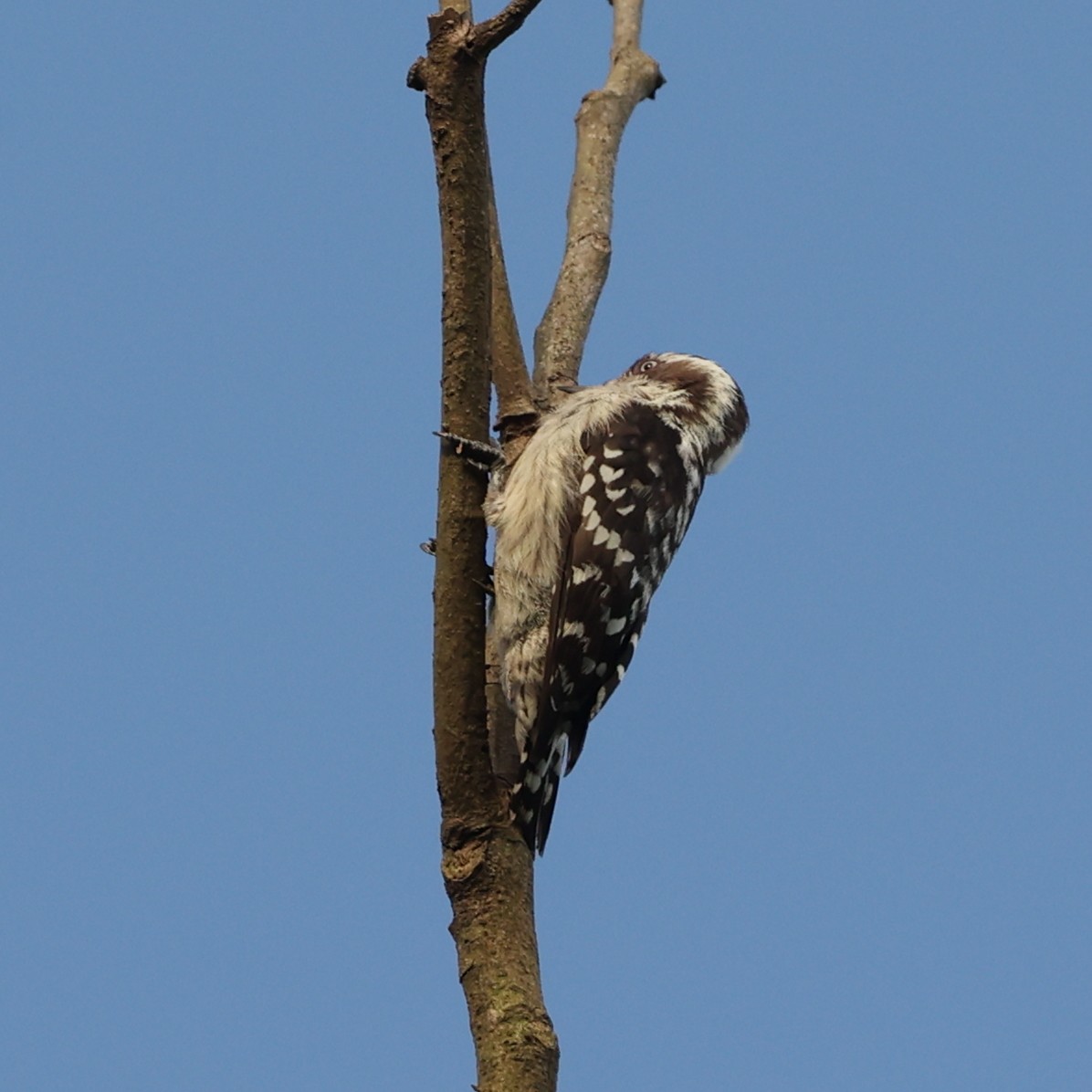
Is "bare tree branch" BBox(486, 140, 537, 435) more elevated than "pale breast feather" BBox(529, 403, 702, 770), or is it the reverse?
"bare tree branch" BBox(486, 140, 537, 435)

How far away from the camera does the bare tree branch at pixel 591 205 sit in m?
5.31

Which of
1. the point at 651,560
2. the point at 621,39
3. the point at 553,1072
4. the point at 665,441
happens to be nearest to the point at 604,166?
the point at 621,39

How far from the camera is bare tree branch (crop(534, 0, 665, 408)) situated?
531 cm

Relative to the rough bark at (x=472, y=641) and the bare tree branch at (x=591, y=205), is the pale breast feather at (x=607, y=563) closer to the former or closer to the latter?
the bare tree branch at (x=591, y=205)

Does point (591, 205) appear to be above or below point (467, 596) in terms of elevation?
above

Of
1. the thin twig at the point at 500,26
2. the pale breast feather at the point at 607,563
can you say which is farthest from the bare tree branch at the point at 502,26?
the pale breast feather at the point at 607,563

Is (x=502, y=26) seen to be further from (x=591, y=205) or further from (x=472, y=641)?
(x=591, y=205)

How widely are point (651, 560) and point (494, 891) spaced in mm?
1509

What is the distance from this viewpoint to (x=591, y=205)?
5.55 metres

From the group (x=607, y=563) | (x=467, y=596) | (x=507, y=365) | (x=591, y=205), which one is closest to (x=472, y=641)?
(x=467, y=596)

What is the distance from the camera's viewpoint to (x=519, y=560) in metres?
4.65

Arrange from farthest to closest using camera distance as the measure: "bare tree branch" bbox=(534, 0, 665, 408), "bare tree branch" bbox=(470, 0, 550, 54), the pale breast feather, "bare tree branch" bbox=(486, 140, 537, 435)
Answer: "bare tree branch" bbox=(534, 0, 665, 408)
"bare tree branch" bbox=(486, 140, 537, 435)
the pale breast feather
"bare tree branch" bbox=(470, 0, 550, 54)

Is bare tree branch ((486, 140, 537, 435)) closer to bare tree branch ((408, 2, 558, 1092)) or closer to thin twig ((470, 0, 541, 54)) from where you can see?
bare tree branch ((408, 2, 558, 1092))

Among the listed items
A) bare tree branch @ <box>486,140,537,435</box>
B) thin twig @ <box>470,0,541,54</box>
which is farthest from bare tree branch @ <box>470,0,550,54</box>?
bare tree branch @ <box>486,140,537,435</box>
